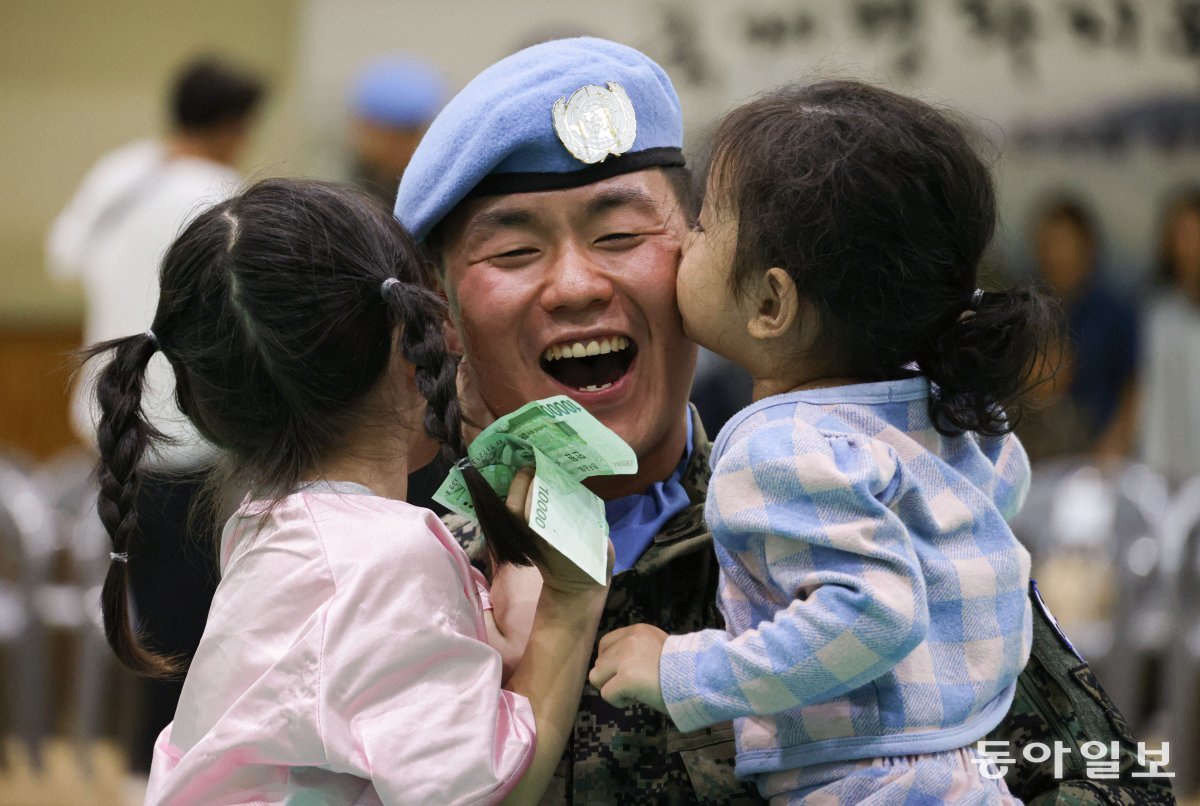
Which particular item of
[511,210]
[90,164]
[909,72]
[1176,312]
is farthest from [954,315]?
[90,164]

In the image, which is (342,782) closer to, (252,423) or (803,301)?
(252,423)

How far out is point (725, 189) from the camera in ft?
5.35

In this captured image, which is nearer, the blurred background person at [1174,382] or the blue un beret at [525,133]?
the blue un beret at [525,133]

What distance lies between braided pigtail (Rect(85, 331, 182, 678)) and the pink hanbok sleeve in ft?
0.93

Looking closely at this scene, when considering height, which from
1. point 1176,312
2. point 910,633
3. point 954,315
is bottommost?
point 1176,312

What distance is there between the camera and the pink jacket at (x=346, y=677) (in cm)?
143

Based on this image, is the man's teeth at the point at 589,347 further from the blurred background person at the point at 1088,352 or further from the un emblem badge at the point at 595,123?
the blurred background person at the point at 1088,352

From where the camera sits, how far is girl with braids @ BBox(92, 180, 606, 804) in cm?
144

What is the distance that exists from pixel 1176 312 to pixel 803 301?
4.65 m

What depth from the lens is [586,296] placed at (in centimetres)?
181

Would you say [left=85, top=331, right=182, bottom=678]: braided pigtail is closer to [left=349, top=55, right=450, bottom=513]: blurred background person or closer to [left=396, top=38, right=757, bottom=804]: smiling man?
[left=396, top=38, right=757, bottom=804]: smiling man

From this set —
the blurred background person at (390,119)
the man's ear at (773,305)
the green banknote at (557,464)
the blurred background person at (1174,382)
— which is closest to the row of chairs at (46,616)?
the blurred background person at (390,119)

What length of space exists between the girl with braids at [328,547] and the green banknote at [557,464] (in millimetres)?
33

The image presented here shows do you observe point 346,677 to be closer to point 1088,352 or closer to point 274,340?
point 274,340
